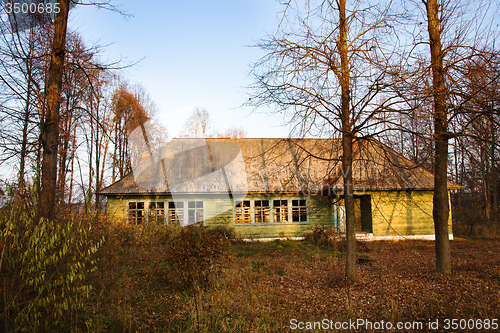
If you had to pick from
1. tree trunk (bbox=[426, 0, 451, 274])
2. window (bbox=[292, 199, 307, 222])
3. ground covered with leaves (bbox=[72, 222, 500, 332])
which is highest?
tree trunk (bbox=[426, 0, 451, 274])

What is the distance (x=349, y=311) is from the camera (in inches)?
201

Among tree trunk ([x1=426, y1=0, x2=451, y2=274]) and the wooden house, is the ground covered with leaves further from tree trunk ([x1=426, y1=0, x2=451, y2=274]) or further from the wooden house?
the wooden house

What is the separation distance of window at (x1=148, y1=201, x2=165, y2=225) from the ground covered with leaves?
181 inches

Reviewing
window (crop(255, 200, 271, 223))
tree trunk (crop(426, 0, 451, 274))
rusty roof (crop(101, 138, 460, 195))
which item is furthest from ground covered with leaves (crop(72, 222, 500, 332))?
window (crop(255, 200, 271, 223))

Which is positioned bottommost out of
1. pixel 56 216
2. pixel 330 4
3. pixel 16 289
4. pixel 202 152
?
pixel 16 289

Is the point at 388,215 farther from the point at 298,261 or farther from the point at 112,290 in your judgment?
the point at 112,290

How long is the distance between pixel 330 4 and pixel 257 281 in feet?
21.0

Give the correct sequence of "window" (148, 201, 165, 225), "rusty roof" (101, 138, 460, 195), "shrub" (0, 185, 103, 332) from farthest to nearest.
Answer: "rusty roof" (101, 138, 460, 195)
"window" (148, 201, 165, 225)
"shrub" (0, 185, 103, 332)

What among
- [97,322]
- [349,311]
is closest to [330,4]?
[349,311]

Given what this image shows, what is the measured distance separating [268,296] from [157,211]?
1102 centimetres

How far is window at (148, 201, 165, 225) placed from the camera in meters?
13.7

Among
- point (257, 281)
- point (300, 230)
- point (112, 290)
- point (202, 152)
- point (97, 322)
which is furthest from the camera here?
point (202, 152)

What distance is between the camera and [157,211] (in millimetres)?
15867

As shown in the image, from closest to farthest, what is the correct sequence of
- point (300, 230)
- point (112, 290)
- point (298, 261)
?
point (112, 290) < point (298, 261) < point (300, 230)
